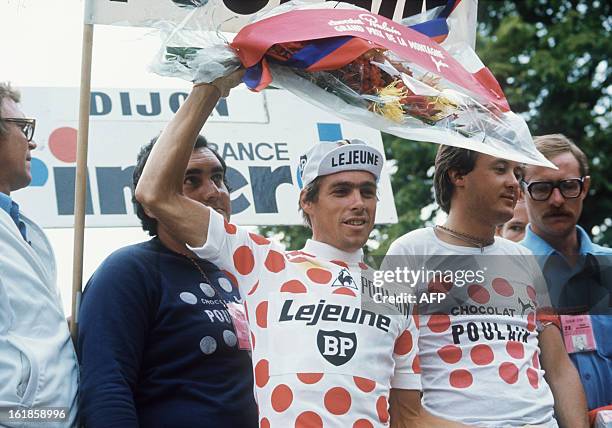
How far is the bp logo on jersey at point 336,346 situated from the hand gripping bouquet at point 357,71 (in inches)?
22.3

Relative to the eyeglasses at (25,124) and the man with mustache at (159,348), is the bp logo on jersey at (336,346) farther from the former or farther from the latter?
the eyeglasses at (25,124)

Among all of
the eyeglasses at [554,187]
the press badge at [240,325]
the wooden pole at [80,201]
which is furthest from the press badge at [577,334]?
the wooden pole at [80,201]

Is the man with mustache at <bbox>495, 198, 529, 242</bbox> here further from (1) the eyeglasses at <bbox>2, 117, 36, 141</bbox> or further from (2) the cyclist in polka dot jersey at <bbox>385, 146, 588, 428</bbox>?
(1) the eyeglasses at <bbox>2, 117, 36, 141</bbox>

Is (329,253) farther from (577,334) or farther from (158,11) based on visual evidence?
(577,334)

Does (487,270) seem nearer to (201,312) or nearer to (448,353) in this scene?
(448,353)

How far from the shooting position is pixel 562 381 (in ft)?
10.5

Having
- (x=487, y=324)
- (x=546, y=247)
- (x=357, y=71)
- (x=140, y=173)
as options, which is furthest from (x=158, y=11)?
(x=546, y=247)

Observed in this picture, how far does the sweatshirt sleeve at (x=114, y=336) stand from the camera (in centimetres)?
258

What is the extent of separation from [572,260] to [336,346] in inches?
54.6

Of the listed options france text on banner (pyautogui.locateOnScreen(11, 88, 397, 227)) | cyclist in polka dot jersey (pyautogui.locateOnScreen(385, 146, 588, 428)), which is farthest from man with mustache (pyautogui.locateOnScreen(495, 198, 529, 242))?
cyclist in polka dot jersey (pyautogui.locateOnScreen(385, 146, 588, 428))

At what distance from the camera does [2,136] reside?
285 cm

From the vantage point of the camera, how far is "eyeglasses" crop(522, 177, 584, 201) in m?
3.56

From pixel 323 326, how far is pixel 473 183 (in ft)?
2.93

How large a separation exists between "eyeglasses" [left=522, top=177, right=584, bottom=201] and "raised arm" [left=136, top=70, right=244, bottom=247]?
138 cm
